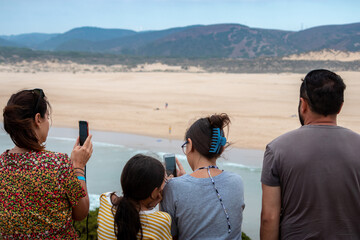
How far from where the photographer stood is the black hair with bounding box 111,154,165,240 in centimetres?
211

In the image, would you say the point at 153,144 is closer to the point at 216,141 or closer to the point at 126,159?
the point at 126,159

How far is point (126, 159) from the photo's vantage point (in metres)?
10.8

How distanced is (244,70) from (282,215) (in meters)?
44.3

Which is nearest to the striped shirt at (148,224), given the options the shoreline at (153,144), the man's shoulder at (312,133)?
the man's shoulder at (312,133)

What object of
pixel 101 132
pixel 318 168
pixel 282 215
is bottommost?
pixel 101 132

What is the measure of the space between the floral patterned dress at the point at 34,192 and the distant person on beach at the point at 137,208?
0.25 metres

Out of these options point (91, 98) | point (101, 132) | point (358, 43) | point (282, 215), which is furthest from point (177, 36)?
point (282, 215)

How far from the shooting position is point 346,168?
2.18 meters

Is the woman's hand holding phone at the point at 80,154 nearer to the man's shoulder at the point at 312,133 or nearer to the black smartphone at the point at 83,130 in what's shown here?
the black smartphone at the point at 83,130

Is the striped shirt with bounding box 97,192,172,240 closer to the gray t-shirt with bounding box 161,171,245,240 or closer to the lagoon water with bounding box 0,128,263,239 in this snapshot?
the gray t-shirt with bounding box 161,171,245,240

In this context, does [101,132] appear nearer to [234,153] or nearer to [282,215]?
[234,153]

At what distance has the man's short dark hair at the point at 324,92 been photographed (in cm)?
225

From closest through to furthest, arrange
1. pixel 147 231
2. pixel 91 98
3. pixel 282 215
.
Result: pixel 147 231 < pixel 282 215 < pixel 91 98

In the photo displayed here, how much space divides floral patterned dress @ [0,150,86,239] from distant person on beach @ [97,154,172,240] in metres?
0.25
